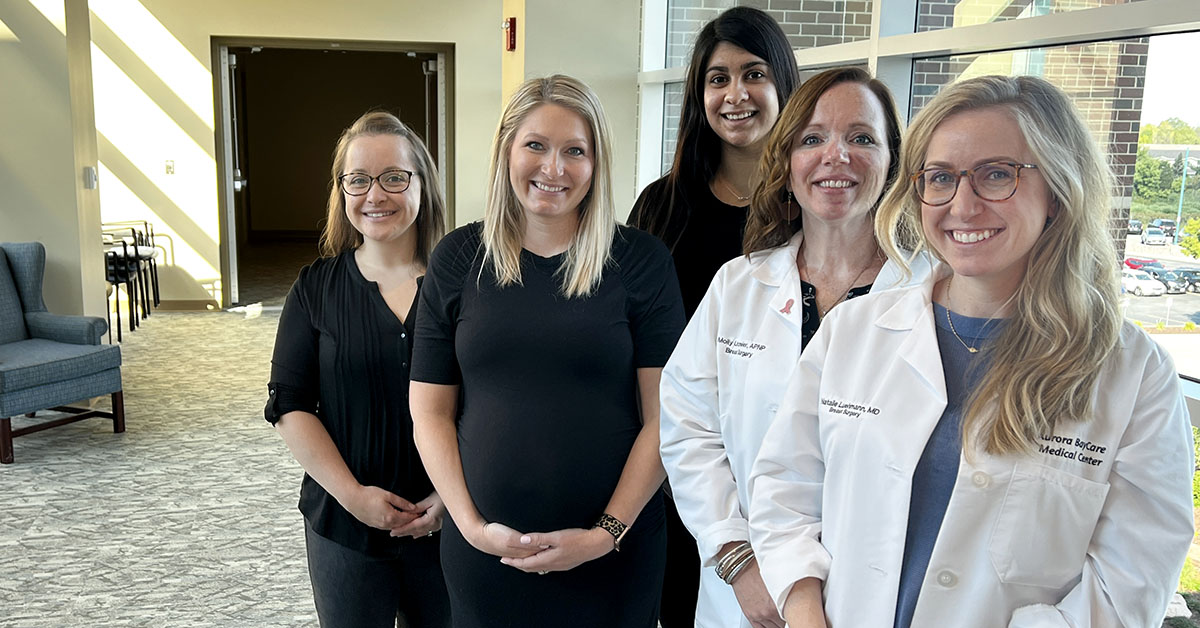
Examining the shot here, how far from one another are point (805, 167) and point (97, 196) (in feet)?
19.2

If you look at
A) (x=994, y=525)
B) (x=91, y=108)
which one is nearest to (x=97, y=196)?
(x=91, y=108)

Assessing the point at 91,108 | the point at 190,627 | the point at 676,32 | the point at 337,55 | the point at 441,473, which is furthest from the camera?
the point at 337,55

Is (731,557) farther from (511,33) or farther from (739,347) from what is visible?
(511,33)

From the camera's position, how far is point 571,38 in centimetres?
563

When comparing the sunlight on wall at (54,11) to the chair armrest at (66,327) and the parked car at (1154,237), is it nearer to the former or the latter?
the chair armrest at (66,327)

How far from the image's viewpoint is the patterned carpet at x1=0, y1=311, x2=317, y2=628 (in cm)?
339

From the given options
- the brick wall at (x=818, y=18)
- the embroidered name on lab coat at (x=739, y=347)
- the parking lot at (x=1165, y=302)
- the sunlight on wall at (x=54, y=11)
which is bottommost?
the embroidered name on lab coat at (x=739, y=347)

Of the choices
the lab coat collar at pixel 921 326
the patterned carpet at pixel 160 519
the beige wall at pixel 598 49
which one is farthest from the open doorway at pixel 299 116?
the lab coat collar at pixel 921 326

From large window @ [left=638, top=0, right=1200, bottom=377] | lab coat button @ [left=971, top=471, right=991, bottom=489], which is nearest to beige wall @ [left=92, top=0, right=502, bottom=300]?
large window @ [left=638, top=0, right=1200, bottom=377]

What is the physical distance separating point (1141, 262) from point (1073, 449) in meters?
1.31

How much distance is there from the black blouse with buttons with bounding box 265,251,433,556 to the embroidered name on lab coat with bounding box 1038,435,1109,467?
1.27m

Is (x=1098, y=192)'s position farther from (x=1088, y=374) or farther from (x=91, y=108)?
(x=91, y=108)

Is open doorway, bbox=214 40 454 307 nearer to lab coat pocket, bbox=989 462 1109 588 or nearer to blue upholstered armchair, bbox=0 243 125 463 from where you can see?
blue upholstered armchair, bbox=0 243 125 463

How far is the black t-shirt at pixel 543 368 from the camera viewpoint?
1823 millimetres
